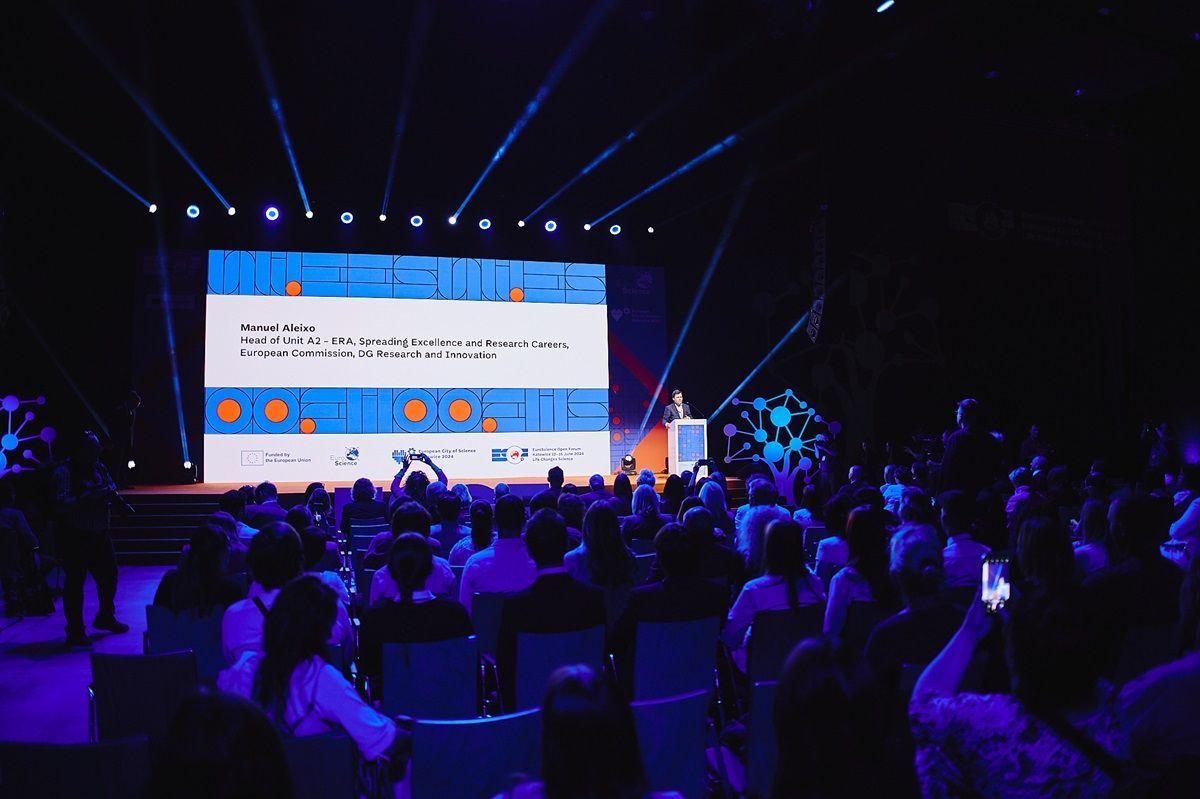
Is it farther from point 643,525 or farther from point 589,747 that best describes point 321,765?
point 643,525

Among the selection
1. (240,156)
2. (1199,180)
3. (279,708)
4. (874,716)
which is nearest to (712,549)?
(279,708)

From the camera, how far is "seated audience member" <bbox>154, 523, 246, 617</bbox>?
3.68m

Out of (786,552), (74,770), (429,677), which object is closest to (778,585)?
(786,552)

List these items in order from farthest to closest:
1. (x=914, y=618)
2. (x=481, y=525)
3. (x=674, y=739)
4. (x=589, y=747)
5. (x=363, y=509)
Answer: (x=363, y=509) → (x=481, y=525) → (x=914, y=618) → (x=674, y=739) → (x=589, y=747)

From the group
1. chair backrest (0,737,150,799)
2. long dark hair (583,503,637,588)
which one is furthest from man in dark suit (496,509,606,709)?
chair backrest (0,737,150,799)

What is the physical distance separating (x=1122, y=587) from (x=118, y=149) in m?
11.8

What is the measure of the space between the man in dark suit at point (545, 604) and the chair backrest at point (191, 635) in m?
1.32

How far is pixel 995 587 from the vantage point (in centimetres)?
204

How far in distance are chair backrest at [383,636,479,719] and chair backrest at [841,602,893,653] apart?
137cm

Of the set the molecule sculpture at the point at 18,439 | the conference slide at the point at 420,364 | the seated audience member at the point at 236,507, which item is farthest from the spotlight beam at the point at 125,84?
the seated audience member at the point at 236,507

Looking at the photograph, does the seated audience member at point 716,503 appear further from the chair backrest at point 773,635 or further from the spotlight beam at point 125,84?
the spotlight beam at point 125,84

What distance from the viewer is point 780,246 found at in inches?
579

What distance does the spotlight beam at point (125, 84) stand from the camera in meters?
8.04

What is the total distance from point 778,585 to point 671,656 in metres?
0.56
